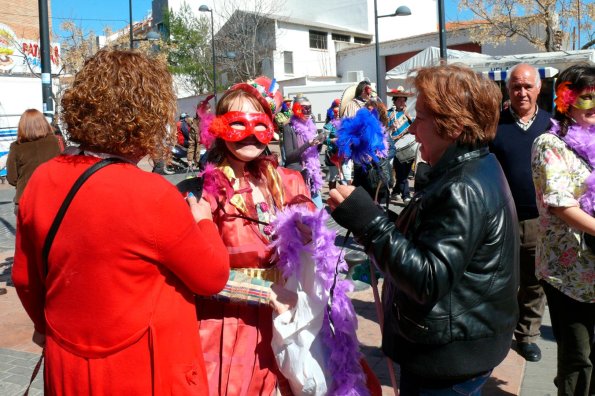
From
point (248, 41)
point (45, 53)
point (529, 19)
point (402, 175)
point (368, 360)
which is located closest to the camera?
point (368, 360)

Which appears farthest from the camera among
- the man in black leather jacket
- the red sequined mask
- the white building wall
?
the white building wall

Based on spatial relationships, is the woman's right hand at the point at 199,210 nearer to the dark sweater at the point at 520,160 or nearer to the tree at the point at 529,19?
the dark sweater at the point at 520,160

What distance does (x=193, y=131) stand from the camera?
17109 mm

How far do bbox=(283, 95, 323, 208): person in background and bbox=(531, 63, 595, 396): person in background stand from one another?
4.68m

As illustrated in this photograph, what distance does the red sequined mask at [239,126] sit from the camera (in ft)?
8.29

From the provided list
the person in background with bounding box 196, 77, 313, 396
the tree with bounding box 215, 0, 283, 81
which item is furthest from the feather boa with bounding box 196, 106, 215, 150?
the tree with bounding box 215, 0, 283, 81

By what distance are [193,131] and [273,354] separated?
15229 mm

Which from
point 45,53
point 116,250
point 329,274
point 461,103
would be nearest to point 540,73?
point 45,53

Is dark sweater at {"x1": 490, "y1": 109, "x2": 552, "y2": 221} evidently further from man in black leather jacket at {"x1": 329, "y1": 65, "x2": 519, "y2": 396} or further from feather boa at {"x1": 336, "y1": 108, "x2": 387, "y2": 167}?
man in black leather jacket at {"x1": 329, "y1": 65, "x2": 519, "y2": 396}

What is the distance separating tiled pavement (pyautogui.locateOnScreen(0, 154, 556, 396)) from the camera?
3662 millimetres

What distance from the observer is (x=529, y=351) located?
4.01 metres

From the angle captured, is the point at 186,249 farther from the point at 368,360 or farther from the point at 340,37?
the point at 340,37

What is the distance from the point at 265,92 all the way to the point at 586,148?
153 cm

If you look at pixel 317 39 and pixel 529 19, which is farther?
pixel 317 39
